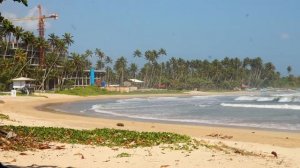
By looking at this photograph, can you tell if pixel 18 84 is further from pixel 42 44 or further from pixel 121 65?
pixel 121 65

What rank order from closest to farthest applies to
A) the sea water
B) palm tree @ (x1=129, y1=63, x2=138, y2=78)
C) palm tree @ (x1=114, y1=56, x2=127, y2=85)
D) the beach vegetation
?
the beach vegetation
the sea water
palm tree @ (x1=114, y1=56, x2=127, y2=85)
palm tree @ (x1=129, y1=63, x2=138, y2=78)

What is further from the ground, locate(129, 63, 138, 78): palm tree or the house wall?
locate(129, 63, 138, 78): palm tree

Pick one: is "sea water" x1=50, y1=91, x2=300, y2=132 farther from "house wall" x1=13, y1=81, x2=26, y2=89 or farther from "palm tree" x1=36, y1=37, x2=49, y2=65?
"palm tree" x1=36, y1=37, x2=49, y2=65

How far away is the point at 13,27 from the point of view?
424 inches

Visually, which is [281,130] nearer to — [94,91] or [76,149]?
[76,149]

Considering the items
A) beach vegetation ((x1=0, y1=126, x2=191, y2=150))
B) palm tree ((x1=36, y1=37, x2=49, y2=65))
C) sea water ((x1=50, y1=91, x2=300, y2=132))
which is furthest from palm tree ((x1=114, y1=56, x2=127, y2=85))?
beach vegetation ((x1=0, y1=126, x2=191, y2=150))

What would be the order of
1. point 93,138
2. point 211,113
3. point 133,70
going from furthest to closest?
point 133,70, point 211,113, point 93,138

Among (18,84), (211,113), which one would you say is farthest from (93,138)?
(18,84)

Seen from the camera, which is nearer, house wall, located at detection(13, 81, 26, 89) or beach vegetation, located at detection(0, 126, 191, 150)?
beach vegetation, located at detection(0, 126, 191, 150)

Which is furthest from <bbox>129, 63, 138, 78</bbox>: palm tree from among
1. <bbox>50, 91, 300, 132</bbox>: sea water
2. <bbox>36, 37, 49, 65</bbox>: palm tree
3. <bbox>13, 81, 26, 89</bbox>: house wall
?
<bbox>50, 91, 300, 132</bbox>: sea water

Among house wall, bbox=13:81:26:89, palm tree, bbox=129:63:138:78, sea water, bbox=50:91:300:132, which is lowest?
sea water, bbox=50:91:300:132

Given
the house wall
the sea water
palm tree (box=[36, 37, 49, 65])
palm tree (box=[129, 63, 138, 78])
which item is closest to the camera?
the sea water

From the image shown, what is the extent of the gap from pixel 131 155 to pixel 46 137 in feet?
13.3

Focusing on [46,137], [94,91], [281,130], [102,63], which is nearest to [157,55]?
[102,63]
